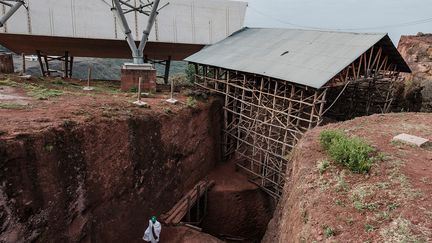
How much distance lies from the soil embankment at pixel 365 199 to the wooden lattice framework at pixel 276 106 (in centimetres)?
452

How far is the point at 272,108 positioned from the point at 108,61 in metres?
52.2

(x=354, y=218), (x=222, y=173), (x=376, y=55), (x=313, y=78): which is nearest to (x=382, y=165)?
Answer: (x=354, y=218)

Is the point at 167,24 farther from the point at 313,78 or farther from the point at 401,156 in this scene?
the point at 401,156

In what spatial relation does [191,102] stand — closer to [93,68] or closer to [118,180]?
[118,180]

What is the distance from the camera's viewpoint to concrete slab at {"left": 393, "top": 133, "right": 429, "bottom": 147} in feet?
31.1

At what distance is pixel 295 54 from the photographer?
1577cm

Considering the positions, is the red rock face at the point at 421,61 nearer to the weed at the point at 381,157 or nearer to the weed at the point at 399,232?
the weed at the point at 381,157

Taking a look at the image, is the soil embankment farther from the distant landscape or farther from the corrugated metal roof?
the distant landscape

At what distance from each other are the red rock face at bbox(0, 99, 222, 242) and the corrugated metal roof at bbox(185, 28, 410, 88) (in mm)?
4203

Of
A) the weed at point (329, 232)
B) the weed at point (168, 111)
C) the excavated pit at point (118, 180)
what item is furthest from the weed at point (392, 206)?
the weed at point (168, 111)

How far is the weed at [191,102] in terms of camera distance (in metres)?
15.7

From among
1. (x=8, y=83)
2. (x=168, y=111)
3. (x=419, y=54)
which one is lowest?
(x=168, y=111)

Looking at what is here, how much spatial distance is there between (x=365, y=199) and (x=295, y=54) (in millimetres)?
10201

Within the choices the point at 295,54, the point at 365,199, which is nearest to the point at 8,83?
the point at 295,54
